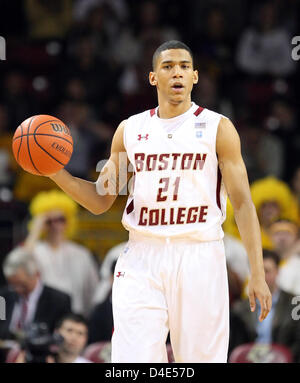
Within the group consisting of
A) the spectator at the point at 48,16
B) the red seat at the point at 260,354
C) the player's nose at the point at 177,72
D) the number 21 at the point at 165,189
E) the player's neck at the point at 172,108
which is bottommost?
the red seat at the point at 260,354

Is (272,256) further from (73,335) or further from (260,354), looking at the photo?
(73,335)

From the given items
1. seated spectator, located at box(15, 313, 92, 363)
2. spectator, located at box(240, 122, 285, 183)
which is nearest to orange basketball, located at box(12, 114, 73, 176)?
seated spectator, located at box(15, 313, 92, 363)

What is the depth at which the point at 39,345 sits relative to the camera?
7160mm

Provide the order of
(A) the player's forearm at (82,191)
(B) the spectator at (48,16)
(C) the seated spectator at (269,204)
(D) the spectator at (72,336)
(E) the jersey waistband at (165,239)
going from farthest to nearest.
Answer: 1. (B) the spectator at (48,16)
2. (C) the seated spectator at (269,204)
3. (D) the spectator at (72,336)
4. (A) the player's forearm at (82,191)
5. (E) the jersey waistband at (165,239)

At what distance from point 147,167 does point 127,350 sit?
1.02 m

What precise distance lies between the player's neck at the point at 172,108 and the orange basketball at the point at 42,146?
1.90ft

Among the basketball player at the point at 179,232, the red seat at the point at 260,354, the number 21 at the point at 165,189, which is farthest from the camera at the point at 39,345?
the number 21 at the point at 165,189

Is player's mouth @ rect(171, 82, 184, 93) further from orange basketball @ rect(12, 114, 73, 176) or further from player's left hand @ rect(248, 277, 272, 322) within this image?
player's left hand @ rect(248, 277, 272, 322)

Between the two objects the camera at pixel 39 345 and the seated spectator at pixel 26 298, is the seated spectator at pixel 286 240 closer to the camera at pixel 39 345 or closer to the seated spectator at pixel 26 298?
the seated spectator at pixel 26 298

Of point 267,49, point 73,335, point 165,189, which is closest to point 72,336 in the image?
point 73,335

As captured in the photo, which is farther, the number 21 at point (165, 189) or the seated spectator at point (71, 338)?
the seated spectator at point (71, 338)

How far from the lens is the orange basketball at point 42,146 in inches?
206

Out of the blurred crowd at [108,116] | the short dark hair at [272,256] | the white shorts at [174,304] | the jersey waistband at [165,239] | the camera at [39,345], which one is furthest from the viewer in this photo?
the blurred crowd at [108,116]

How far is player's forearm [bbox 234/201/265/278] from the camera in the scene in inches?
199
